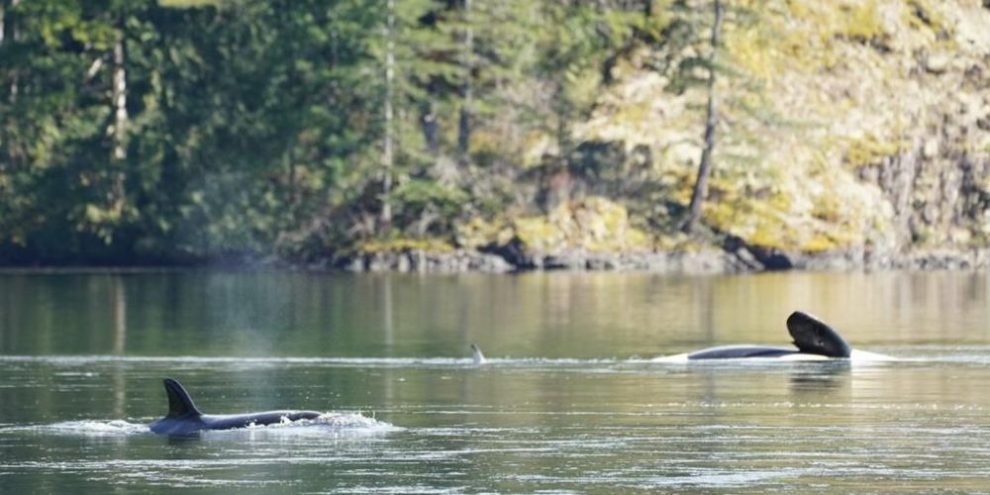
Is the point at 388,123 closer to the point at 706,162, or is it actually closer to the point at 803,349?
the point at 706,162

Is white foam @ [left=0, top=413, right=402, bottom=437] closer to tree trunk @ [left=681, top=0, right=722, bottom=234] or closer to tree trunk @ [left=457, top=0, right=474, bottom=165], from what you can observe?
tree trunk @ [left=681, top=0, right=722, bottom=234]

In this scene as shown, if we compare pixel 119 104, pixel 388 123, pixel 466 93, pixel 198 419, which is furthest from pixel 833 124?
pixel 198 419

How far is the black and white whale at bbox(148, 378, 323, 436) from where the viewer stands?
32.9 meters

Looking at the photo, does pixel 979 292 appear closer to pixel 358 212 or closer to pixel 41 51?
pixel 358 212

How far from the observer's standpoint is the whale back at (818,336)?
4553 cm

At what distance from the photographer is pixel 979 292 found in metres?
75.5

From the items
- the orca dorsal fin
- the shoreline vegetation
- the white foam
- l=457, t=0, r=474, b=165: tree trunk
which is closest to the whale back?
the white foam

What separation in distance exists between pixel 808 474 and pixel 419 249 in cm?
6678

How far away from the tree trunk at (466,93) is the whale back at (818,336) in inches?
2017

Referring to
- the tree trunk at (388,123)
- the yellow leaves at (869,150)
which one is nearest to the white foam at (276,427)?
the tree trunk at (388,123)

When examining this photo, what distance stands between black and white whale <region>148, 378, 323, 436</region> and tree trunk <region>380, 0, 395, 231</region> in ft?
199

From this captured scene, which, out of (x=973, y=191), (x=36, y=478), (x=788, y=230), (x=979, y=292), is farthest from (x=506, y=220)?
(x=36, y=478)

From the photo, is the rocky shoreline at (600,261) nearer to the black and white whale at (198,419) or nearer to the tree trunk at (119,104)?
the tree trunk at (119,104)

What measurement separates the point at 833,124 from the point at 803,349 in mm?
55597
